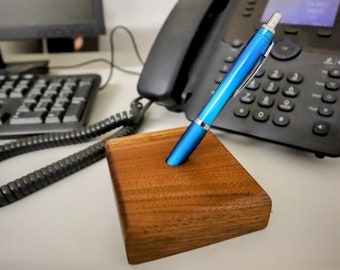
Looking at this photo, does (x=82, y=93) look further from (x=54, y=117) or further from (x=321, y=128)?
(x=321, y=128)

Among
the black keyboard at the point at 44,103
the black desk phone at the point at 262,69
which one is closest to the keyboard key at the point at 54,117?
the black keyboard at the point at 44,103

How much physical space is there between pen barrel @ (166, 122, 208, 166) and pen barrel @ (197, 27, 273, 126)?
0.03 feet

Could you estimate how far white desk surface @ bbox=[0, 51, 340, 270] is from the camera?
21 centimetres

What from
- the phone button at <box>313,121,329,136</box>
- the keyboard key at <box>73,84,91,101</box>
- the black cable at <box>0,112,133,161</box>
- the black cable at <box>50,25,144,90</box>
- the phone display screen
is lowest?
the black cable at <box>50,25,144,90</box>

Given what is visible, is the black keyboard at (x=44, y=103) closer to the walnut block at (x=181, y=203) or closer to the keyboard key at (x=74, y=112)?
the keyboard key at (x=74, y=112)

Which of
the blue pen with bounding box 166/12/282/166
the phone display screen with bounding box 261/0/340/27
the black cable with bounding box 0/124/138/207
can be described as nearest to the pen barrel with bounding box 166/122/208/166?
the blue pen with bounding box 166/12/282/166

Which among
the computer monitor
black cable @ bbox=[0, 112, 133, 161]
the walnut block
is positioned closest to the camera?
the walnut block

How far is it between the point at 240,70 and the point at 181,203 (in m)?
0.10

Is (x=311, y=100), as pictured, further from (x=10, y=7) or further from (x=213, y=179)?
(x=10, y=7)

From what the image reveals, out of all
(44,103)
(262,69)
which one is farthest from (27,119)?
(262,69)

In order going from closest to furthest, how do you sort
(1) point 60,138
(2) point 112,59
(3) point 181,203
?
(3) point 181,203, (1) point 60,138, (2) point 112,59

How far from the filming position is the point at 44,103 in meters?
0.38

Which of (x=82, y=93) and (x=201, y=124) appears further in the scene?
(x=82, y=93)

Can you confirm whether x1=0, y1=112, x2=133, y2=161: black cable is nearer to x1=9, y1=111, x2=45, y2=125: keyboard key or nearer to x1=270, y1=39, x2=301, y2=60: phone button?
x1=9, y1=111, x2=45, y2=125: keyboard key
